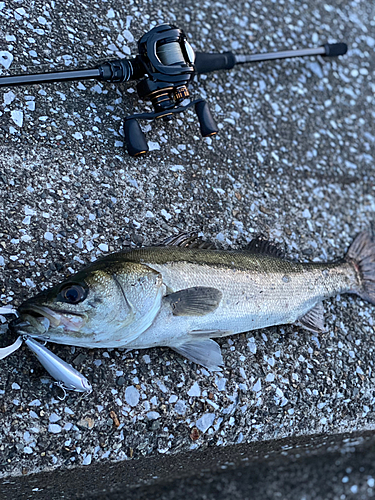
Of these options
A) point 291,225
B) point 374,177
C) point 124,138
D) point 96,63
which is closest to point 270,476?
point 291,225

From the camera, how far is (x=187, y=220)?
300 cm

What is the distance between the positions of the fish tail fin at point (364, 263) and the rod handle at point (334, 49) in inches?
61.5

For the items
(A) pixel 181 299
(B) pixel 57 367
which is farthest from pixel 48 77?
(B) pixel 57 367

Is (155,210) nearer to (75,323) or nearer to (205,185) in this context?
(205,185)

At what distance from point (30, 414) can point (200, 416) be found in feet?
2.96

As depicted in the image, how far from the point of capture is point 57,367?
227 cm

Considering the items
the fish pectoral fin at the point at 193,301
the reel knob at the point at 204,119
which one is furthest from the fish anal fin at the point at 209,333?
the reel knob at the point at 204,119

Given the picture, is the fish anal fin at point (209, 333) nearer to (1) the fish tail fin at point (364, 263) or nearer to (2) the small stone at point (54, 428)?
(2) the small stone at point (54, 428)

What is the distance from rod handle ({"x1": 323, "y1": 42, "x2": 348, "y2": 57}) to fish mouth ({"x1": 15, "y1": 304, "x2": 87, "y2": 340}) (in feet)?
9.77

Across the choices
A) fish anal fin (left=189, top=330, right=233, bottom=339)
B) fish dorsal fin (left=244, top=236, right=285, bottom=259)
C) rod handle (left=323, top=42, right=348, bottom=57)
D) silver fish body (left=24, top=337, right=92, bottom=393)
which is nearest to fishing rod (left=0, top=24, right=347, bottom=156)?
fish dorsal fin (left=244, top=236, right=285, bottom=259)

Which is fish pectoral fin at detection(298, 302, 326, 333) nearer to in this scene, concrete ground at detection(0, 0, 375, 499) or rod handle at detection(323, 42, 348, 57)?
concrete ground at detection(0, 0, 375, 499)

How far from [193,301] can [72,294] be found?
0.60 metres

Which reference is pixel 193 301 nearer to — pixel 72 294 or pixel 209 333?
pixel 209 333

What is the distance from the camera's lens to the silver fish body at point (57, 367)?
2266mm
